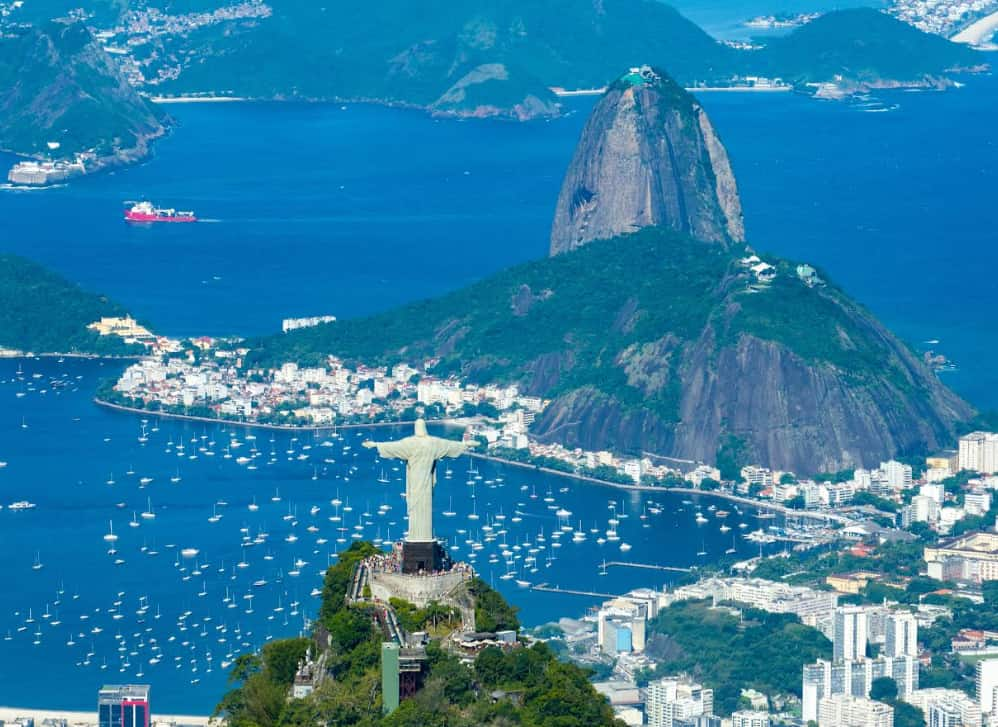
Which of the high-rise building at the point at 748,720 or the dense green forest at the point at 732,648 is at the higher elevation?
the dense green forest at the point at 732,648

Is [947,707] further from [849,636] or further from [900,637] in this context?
[900,637]

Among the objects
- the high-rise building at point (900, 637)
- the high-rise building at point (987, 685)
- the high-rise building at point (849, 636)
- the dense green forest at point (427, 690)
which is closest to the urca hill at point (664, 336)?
the high-rise building at point (900, 637)

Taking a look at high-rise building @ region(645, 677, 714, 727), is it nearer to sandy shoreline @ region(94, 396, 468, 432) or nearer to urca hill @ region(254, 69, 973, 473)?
urca hill @ region(254, 69, 973, 473)

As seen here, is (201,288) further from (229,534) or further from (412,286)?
(229,534)

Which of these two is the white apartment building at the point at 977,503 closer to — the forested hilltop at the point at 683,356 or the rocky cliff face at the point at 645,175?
the forested hilltop at the point at 683,356

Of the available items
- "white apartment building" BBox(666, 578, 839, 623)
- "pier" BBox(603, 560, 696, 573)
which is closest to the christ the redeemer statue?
"white apartment building" BBox(666, 578, 839, 623)

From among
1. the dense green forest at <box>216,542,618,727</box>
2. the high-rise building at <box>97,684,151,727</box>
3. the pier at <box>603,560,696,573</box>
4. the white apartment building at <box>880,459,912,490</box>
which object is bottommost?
the dense green forest at <box>216,542,618,727</box>

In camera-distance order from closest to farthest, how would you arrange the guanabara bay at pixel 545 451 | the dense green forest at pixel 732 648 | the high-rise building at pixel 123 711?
1. the high-rise building at pixel 123 711
2. the guanabara bay at pixel 545 451
3. the dense green forest at pixel 732 648
